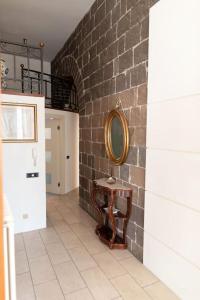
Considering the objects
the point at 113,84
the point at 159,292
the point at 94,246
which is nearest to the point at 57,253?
the point at 94,246

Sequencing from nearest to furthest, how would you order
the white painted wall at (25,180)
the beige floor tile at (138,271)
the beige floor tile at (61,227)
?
the beige floor tile at (138,271) < the white painted wall at (25,180) < the beige floor tile at (61,227)

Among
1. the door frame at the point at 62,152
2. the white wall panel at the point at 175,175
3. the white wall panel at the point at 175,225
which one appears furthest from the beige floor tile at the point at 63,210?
the white wall panel at the point at 175,175

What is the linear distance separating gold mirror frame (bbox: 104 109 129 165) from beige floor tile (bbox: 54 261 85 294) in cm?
142

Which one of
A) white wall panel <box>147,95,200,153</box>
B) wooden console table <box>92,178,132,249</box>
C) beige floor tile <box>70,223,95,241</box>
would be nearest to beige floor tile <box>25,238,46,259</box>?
beige floor tile <box>70,223,95,241</box>

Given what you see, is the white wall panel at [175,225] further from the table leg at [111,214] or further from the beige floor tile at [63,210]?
the beige floor tile at [63,210]

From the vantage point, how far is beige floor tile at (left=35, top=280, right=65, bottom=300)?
6.35 feet

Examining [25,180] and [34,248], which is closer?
[34,248]

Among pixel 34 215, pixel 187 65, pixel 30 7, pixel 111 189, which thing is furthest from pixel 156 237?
pixel 30 7

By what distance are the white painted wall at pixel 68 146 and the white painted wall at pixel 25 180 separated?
72.0 inches

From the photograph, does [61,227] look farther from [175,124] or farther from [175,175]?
[175,124]

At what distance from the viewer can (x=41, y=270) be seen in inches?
Result: 91.9

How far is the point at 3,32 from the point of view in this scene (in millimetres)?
4883

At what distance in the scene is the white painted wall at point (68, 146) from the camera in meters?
5.21

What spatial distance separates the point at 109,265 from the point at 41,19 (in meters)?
4.67
